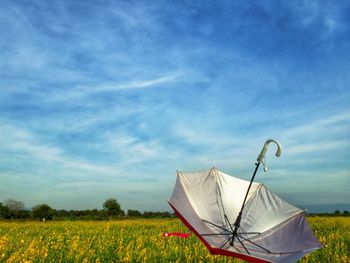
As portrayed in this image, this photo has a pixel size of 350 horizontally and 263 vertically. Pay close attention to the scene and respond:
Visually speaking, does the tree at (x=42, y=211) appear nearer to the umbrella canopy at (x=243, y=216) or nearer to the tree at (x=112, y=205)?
the tree at (x=112, y=205)

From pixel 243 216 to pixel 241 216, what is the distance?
110 mm

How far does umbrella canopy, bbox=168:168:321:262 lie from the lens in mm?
6758

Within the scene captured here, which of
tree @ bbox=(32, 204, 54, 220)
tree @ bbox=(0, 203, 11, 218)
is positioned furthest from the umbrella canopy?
tree @ bbox=(0, 203, 11, 218)

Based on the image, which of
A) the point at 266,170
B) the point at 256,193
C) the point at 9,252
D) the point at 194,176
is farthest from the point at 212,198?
the point at 9,252

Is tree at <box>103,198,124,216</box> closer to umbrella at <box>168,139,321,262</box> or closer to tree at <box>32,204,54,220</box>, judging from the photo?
tree at <box>32,204,54,220</box>

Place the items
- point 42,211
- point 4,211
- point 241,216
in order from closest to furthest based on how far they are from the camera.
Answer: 1. point 241,216
2. point 42,211
3. point 4,211

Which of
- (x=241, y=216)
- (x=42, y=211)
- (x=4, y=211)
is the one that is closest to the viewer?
(x=241, y=216)

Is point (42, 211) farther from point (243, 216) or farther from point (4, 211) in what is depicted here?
A: point (243, 216)

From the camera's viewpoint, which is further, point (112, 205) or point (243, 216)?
point (112, 205)

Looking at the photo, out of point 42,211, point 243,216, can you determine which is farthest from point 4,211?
point 243,216

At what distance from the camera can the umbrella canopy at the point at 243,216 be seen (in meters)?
6.76

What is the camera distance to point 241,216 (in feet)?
24.7

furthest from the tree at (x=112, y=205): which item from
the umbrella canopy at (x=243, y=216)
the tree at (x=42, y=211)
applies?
the umbrella canopy at (x=243, y=216)

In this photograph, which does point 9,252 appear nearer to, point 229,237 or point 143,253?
point 143,253
